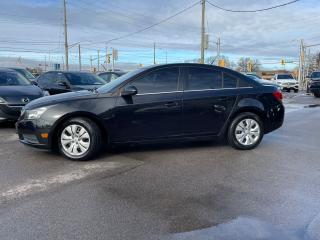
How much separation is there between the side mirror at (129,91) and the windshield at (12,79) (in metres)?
5.37

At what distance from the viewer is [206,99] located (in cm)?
651

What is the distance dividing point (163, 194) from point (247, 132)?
9.65ft

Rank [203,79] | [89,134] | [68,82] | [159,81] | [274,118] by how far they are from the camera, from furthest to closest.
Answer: [68,82], [274,118], [203,79], [159,81], [89,134]

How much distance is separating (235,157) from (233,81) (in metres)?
1.48

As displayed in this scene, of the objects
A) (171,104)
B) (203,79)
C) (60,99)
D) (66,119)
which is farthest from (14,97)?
(203,79)

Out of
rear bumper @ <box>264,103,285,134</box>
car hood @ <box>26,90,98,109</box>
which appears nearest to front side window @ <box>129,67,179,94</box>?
car hood @ <box>26,90,98,109</box>

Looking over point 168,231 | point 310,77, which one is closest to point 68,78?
point 168,231

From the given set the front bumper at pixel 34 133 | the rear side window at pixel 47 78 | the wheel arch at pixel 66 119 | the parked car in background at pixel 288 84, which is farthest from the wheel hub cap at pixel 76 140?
the parked car in background at pixel 288 84

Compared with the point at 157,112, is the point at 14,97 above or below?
above

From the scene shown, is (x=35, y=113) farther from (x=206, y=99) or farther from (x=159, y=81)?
(x=206, y=99)

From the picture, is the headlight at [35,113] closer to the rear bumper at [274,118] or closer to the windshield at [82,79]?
the rear bumper at [274,118]

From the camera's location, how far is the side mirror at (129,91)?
6070 mm

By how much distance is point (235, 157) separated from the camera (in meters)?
6.29

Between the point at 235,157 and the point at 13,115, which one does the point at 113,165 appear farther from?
the point at 13,115
